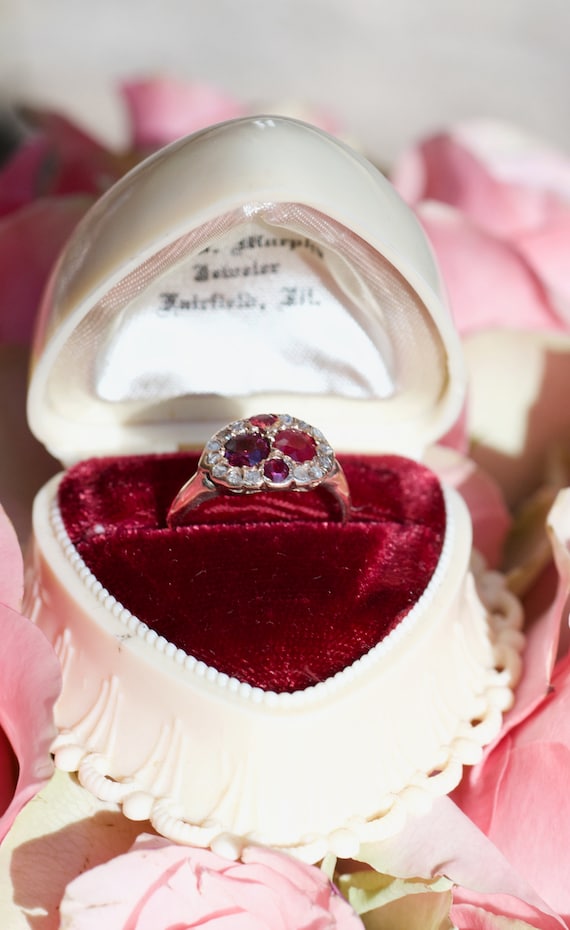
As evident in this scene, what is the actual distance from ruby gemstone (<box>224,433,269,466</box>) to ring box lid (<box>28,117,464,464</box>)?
76mm

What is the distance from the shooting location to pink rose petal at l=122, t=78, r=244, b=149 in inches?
33.7

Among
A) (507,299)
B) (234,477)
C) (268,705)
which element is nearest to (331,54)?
(507,299)

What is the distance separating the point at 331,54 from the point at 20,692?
102 centimetres

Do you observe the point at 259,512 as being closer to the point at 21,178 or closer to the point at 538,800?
the point at 538,800

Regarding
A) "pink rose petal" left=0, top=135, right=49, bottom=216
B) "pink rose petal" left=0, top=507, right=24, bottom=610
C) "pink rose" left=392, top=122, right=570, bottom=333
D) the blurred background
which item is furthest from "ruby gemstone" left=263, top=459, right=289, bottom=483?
the blurred background

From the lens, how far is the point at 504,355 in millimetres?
652

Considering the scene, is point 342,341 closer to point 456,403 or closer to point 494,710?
point 456,403

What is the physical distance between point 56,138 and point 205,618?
565mm

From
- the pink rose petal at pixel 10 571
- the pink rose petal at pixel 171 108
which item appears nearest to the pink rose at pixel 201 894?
the pink rose petal at pixel 10 571

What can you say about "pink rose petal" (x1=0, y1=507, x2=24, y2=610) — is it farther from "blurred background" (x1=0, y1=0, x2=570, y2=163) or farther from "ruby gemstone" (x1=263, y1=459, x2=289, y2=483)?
"blurred background" (x1=0, y1=0, x2=570, y2=163)

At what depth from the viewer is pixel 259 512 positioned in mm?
517

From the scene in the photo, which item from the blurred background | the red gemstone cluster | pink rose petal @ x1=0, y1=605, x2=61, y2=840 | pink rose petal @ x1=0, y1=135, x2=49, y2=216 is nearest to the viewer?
pink rose petal @ x1=0, y1=605, x2=61, y2=840

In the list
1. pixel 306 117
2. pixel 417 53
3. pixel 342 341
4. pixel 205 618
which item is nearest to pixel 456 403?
pixel 342 341

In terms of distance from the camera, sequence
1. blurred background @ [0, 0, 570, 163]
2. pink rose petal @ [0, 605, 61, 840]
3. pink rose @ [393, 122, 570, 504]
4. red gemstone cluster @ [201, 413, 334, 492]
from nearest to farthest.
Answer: pink rose petal @ [0, 605, 61, 840], red gemstone cluster @ [201, 413, 334, 492], pink rose @ [393, 122, 570, 504], blurred background @ [0, 0, 570, 163]
